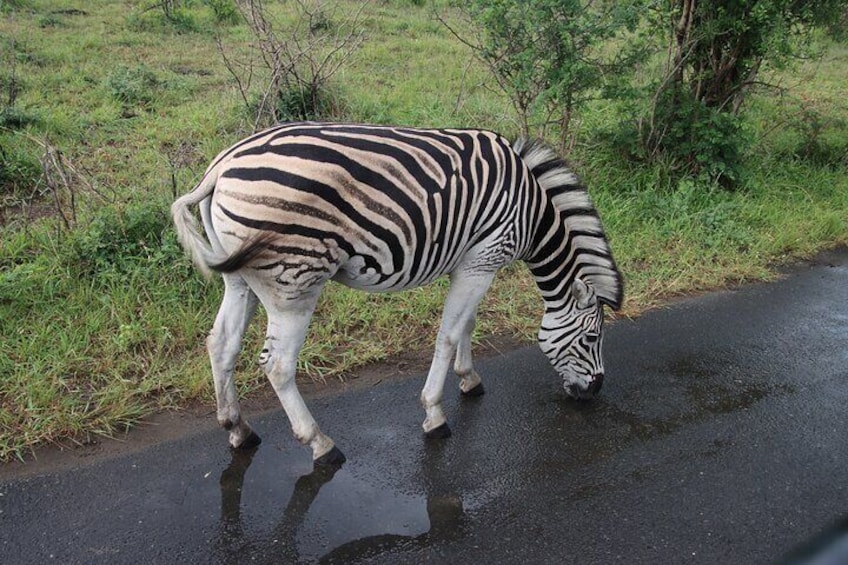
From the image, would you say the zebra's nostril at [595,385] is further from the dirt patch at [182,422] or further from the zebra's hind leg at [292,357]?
the zebra's hind leg at [292,357]

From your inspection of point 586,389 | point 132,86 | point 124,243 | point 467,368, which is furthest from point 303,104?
point 586,389

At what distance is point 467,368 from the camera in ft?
13.3

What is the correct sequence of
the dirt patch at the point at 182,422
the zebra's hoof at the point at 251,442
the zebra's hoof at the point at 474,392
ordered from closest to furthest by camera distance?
the dirt patch at the point at 182,422, the zebra's hoof at the point at 251,442, the zebra's hoof at the point at 474,392

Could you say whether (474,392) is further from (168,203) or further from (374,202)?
(168,203)

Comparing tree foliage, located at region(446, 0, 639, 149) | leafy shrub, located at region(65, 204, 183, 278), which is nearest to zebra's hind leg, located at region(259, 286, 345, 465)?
leafy shrub, located at region(65, 204, 183, 278)

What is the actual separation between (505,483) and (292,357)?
1250mm

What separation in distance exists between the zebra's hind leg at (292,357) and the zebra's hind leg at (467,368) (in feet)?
3.17

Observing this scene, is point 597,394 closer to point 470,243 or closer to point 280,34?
point 470,243

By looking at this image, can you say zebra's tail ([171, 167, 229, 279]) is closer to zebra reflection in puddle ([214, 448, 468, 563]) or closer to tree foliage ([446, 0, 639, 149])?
zebra reflection in puddle ([214, 448, 468, 563])

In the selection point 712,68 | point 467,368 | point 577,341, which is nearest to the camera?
point 577,341

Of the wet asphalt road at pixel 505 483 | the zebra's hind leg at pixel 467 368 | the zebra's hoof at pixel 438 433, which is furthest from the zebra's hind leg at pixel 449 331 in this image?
the zebra's hind leg at pixel 467 368

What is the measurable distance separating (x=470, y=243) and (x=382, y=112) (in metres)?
4.36

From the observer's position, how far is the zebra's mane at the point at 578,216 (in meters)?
3.74

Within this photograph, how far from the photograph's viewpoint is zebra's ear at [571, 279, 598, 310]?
377cm
